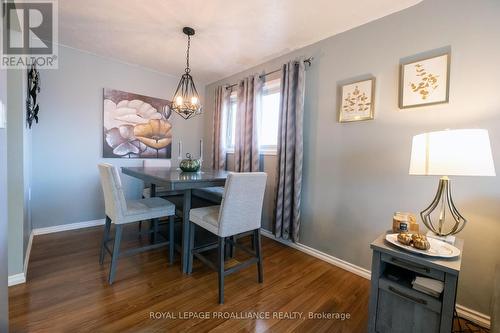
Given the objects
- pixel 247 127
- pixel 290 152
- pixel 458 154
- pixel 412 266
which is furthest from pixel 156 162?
pixel 458 154

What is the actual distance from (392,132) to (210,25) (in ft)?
6.62

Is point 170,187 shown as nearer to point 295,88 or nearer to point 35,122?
point 295,88

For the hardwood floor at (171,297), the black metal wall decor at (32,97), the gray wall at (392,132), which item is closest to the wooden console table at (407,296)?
the hardwood floor at (171,297)

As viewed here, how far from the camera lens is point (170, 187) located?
176 cm

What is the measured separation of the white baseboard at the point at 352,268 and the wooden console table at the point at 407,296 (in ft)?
2.04

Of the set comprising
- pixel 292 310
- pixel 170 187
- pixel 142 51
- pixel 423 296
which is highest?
pixel 142 51

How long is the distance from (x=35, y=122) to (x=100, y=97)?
2.57 ft

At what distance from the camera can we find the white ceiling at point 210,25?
6.35 ft

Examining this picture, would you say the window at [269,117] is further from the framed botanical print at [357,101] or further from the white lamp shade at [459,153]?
the white lamp shade at [459,153]

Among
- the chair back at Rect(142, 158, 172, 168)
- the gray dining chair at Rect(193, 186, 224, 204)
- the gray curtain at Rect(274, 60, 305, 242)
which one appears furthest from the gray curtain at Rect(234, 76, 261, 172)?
the chair back at Rect(142, 158, 172, 168)

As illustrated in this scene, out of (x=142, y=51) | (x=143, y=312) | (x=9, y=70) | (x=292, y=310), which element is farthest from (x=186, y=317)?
(x=142, y=51)

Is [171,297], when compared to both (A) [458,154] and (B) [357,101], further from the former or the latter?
(B) [357,101]

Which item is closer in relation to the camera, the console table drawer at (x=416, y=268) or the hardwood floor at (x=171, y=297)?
the console table drawer at (x=416, y=268)

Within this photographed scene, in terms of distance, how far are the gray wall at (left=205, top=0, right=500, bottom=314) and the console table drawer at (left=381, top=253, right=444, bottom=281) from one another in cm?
76
